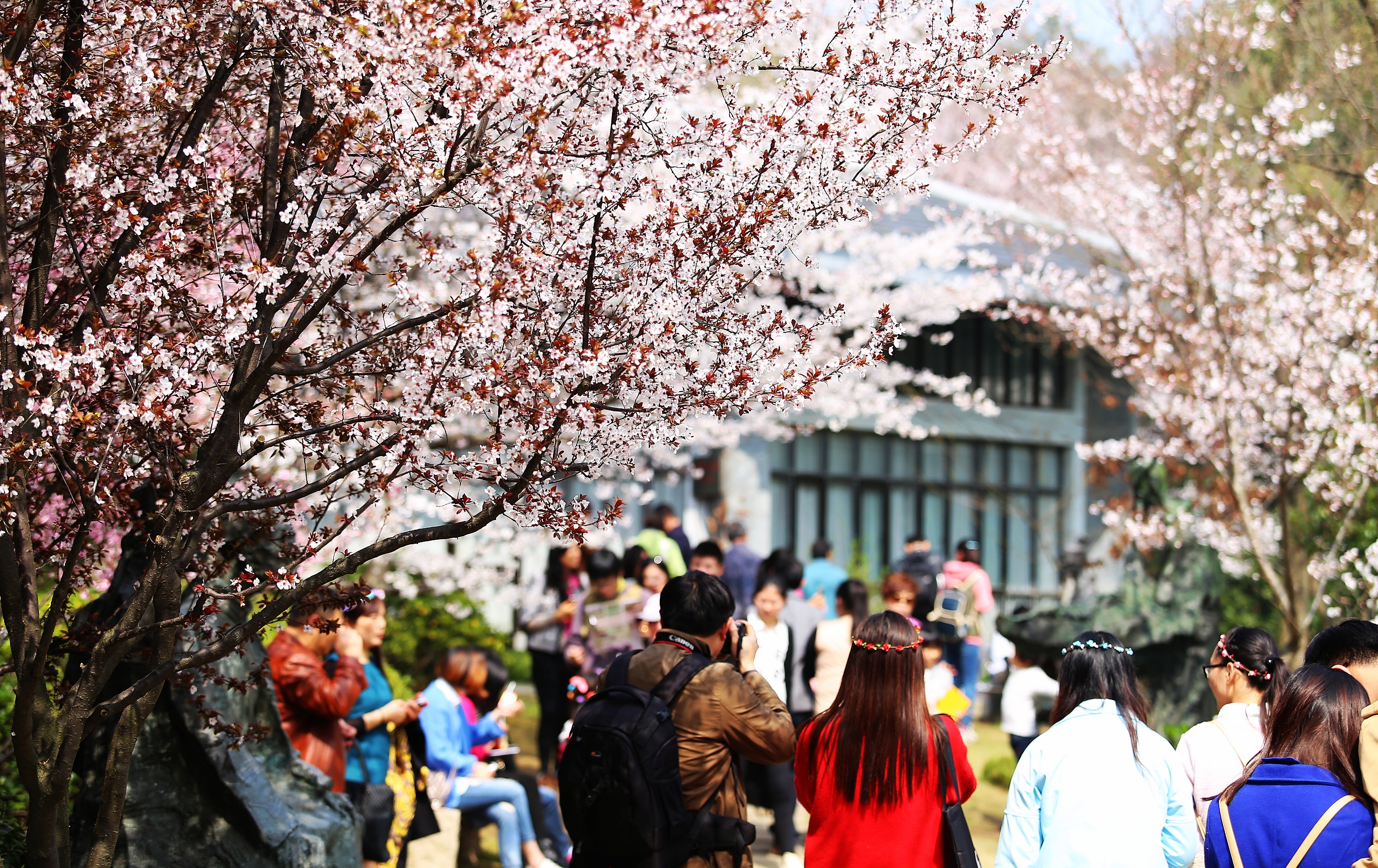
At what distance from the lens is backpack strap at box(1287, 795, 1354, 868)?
128 inches

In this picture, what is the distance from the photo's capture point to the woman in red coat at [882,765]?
375cm

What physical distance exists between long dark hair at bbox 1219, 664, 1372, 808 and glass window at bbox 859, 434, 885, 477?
15.2 metres

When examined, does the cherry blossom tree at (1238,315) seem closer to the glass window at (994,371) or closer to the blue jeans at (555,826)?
the blue jeans at (555,826)

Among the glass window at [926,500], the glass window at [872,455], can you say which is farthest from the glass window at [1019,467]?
the glass window at [872,455]

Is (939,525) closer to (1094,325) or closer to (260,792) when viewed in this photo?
(1094,325)

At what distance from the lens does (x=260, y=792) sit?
497 cm

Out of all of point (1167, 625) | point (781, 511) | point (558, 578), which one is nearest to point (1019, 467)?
point (781, 511)

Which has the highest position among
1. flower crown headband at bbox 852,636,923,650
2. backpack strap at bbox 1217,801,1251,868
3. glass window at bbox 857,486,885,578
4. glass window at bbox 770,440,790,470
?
glass window at bbox 770,440,790,470

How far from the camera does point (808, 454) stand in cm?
1823

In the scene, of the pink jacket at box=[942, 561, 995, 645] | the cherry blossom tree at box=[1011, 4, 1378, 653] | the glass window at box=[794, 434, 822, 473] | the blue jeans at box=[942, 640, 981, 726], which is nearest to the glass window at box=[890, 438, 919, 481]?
the glass window at box=[794, 434, 822, 473]

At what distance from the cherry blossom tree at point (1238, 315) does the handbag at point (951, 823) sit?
5.28 metres

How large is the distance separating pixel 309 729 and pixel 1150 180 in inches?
409

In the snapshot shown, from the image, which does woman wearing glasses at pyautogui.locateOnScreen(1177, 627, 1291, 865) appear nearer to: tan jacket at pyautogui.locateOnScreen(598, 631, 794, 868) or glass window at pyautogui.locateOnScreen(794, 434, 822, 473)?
tan jacket at pyautogui.locateOnScreen(598, 631, 794, 868)

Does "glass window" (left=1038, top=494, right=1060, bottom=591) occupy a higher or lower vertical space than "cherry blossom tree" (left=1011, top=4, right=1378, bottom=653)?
lower
